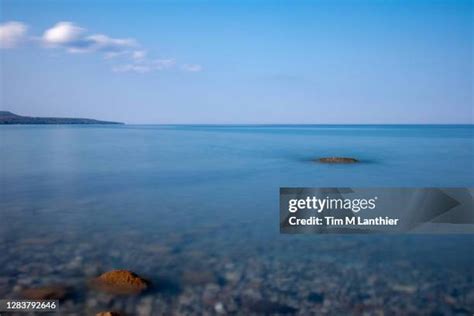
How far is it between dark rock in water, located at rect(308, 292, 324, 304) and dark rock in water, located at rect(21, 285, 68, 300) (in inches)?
185

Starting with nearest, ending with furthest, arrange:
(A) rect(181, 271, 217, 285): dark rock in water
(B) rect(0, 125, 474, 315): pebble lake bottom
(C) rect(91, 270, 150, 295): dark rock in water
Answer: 1. (B) rect(0, 125, 474, 315): pebble lake bottom
2. (C) rect(91, 270, 150, 295): dark rock in water
3. (A) rect(181, 271, 217, 285): dark rock in water

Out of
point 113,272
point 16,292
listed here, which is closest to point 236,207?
point 113,272

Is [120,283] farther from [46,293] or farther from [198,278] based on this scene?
[198,278]

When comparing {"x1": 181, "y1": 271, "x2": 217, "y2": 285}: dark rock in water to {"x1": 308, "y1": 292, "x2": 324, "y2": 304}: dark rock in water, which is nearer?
{"x1": 308, "y1": 292, "x2": 324, "y2": 304}: dark rock in water

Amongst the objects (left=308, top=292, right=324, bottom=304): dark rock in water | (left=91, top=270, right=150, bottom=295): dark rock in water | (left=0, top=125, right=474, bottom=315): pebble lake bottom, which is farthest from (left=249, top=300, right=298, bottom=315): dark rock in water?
(left=91, top=270, right=150, bottom=295): dark rock in water

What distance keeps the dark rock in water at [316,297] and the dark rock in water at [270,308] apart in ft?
1.60

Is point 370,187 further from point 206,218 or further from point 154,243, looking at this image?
point 154,243

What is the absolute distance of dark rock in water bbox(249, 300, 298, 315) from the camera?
6586 millimetres

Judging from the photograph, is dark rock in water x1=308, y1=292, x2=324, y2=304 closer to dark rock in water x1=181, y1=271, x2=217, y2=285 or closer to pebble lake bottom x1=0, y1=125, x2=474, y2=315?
pebble lake bottom x1=0, y1=125, x2=474, y2=315

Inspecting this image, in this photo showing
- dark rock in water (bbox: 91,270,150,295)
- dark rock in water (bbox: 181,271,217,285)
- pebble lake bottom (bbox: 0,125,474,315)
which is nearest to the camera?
pebble lake bottom (bbox: 0,125,474,315)

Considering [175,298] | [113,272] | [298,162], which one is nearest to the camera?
[175,298]

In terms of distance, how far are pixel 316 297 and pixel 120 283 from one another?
3.83m

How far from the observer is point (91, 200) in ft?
48.6

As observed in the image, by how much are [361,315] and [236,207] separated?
7889mm
